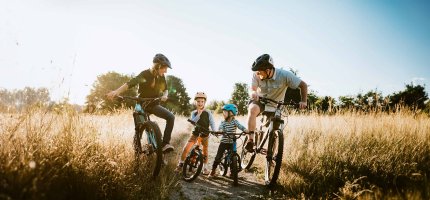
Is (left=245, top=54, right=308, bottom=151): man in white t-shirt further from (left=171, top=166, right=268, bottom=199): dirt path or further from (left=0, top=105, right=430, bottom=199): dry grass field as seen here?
(left=0, top=105, right=430, bottom=199): dry grass field

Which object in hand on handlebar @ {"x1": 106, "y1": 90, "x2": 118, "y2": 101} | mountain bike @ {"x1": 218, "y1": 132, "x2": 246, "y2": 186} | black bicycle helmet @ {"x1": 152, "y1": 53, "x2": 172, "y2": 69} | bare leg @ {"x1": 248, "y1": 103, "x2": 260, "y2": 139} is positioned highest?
→ black bicycle helmet @ {"x1": 152, "y1": 53, "x2": 172, "y2": 69}

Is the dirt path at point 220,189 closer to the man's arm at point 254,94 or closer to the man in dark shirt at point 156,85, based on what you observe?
the man in dark shirt at point 156,85

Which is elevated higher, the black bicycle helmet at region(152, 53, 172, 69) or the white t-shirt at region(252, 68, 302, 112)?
the black bicycle helmet at region(152, 53, 172, 69)

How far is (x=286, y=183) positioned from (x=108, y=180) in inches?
118

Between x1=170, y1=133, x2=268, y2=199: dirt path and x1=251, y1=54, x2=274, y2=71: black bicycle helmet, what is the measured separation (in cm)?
219

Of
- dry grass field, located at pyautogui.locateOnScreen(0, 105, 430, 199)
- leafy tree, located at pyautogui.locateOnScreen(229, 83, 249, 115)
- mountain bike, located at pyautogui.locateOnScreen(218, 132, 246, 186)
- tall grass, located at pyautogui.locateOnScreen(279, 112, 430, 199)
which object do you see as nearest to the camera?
dry grass field, located at pyautogui.locateOnScreen(0, 105, 430, 199)

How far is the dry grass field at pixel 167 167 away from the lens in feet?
8.73

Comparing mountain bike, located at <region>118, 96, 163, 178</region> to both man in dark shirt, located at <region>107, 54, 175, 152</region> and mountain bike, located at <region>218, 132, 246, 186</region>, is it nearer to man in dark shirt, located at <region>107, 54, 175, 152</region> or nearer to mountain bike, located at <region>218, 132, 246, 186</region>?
man in dark shirt, located at <region>107, 54, 175, 152</region>

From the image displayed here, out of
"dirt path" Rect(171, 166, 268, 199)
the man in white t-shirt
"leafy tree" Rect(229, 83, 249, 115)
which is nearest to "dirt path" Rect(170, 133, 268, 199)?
"dirt path" Rect(171, 166, 268, 199)

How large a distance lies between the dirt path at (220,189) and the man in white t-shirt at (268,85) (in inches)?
29.4

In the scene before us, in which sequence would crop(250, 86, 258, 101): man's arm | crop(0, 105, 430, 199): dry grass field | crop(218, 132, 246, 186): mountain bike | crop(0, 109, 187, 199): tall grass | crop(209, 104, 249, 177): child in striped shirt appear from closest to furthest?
crop(0, 109, 187, 199): tall grass < crop(0, 105, 430, 199): dry grass field < crop(250, 86, 258, 101): man's arm < crop(218, 132, 246, 186): mountain bike < crop(209, 104, 249, 177): child in striped shirt

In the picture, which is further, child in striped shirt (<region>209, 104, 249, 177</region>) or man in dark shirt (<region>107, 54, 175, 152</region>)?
child in striped shirt (<region>209, 104, 249, 177</region>)

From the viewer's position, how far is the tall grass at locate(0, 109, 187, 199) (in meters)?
2.36

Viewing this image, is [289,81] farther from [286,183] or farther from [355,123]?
[355,123]
